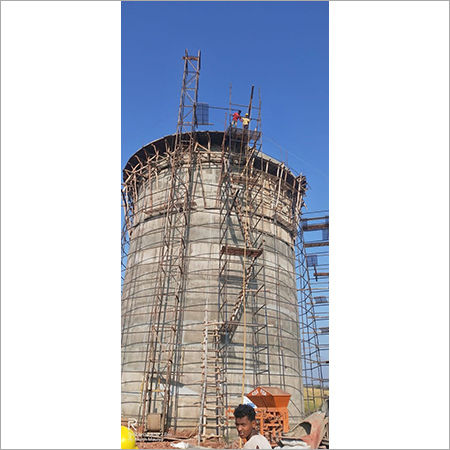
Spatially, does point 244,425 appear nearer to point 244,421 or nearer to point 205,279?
point 244,421

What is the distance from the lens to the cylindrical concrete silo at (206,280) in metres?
17.0

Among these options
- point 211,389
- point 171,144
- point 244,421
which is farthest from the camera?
point 171,144

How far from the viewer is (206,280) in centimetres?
1844

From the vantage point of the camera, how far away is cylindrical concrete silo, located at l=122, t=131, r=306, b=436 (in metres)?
17.0

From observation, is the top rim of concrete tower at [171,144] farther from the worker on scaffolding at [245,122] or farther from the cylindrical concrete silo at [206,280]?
the worker on scaffolding at [245,122]

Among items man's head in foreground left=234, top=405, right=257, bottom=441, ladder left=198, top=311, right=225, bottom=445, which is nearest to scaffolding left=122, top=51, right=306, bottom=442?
ladder left=198, top=311, right=225, bottom=445

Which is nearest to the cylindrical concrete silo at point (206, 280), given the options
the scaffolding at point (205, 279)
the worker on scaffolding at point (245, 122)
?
the scaffolding at point (205, 279)

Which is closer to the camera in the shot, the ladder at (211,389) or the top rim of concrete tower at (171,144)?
the ladder at (211,389)

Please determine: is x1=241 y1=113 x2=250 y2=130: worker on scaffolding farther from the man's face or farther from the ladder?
the man's face

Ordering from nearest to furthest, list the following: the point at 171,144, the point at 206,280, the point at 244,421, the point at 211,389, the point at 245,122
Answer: the point at 244,421
the point at 211,389
the point at 206,280
the point at 245,122
the point at 171,144

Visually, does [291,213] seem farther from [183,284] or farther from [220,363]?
[220,363]

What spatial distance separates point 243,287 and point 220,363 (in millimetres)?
3538

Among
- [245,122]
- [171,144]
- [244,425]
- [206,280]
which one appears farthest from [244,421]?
[171,144]

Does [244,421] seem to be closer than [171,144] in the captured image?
Yes
